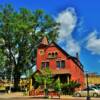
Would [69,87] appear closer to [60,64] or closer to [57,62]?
[60,64]

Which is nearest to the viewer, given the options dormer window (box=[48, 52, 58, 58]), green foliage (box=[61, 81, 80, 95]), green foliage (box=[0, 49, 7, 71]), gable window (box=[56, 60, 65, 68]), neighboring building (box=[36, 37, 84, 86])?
green foliage (box=[61, 81, 80, 95])

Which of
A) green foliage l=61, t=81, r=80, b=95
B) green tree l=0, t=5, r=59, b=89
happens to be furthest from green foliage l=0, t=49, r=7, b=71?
green foliage l=61, t=81, r=80, b=95

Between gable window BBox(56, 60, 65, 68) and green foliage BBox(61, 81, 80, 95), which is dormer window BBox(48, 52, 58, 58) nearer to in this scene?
gable window BBox(56, 60, 65, 68)

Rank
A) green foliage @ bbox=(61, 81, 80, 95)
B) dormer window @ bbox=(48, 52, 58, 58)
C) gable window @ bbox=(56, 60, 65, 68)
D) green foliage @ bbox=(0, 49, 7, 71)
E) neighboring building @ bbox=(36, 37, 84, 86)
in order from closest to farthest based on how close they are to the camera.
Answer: green foliage @ bbox=(61, 81, 80, 95) → neighboring building @ bbox=(36, 37, 84, 86) → gable window @ bbox=(56, 60, 65, 68) → dormer window @ bbox=(48, 52, 58, 58) → green foliage @ bbox=(0, 49, 7, 71)

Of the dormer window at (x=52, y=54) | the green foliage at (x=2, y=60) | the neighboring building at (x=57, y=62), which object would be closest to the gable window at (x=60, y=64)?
the neighboring building at (x=57, y=62)

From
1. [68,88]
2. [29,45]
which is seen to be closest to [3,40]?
[29,45]

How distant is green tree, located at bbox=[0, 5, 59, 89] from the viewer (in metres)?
90.1

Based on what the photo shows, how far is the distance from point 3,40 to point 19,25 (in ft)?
21.0

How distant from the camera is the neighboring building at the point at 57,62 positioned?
83.8m

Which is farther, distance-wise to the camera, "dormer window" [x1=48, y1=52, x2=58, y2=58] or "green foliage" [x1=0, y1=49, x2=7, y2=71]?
"green foliage" [x1=0, y1=49, x2=7, y2=71]

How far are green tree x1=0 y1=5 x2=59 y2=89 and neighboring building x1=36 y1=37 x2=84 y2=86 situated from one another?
5755 millimetres

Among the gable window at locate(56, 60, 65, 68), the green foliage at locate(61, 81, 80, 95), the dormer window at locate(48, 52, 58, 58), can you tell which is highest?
the dormer window at locate(48, 52, 58, 58)

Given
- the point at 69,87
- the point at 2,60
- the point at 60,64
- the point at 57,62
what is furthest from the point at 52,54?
the point at 69,87

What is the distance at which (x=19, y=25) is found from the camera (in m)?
88.3
